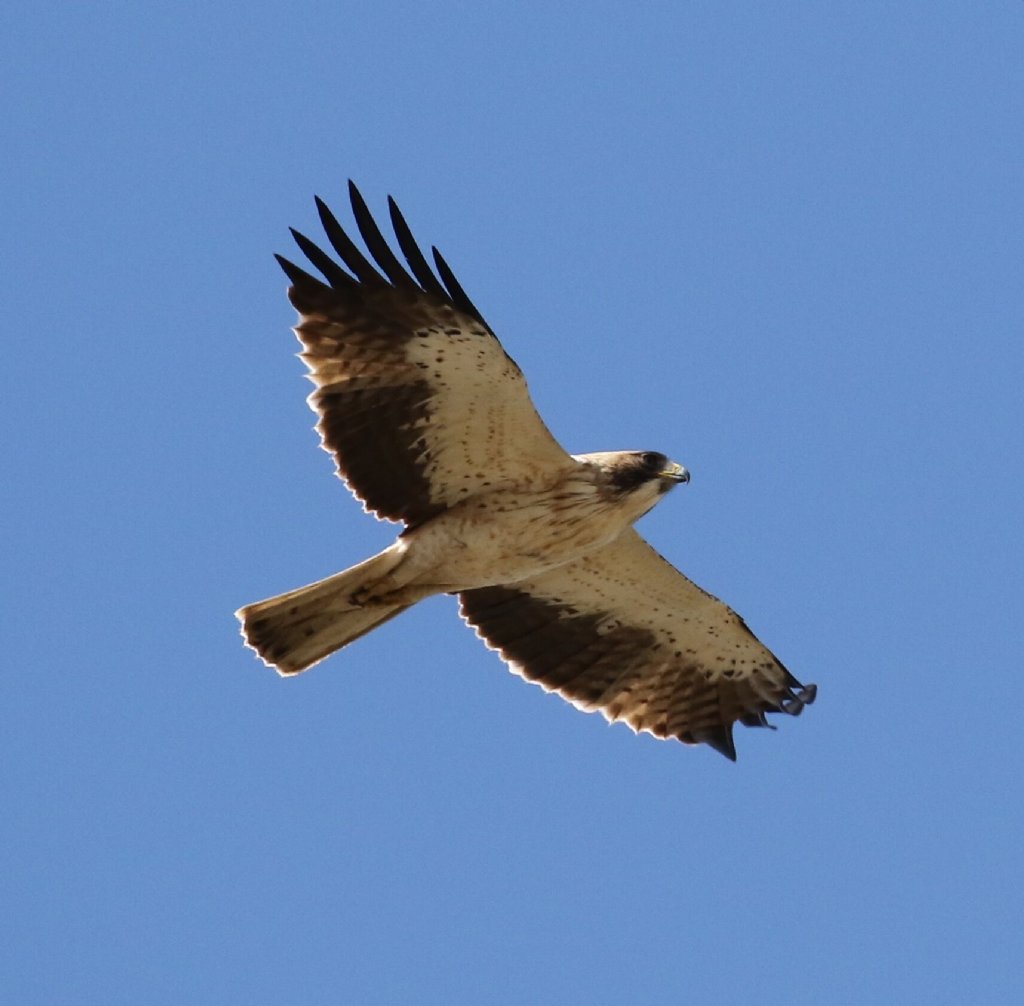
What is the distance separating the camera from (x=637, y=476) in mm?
13008

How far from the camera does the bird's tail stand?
42.9 ft

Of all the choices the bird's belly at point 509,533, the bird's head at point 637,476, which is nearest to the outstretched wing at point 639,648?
the bird's belly at point 509,533

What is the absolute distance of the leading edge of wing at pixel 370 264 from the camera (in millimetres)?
12523

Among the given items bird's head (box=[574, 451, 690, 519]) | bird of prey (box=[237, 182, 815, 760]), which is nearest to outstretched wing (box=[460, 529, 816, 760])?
bird of prey (box=[237, 182, 815, 760])

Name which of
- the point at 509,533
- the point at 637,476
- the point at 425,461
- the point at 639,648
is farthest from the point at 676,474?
the point at 639,648

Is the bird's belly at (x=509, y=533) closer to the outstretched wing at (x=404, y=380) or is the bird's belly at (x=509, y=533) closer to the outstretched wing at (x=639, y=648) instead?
the outstretched wing at (x=404, y=380)

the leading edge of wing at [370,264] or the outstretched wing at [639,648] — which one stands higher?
the leading edge of wing at [370,264]

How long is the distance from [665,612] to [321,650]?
8.69 ft

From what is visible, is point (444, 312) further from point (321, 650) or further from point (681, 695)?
point (681, 695)

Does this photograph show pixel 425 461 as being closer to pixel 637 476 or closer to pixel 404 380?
pixel 404 380

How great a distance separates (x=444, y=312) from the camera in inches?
499

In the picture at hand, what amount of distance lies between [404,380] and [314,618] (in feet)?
5.22

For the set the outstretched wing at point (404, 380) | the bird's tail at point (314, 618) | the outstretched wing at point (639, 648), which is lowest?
the outstretched wing at point (639, 648)

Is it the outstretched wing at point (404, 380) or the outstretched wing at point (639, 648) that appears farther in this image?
the outstretched wing at point (639, 648)
